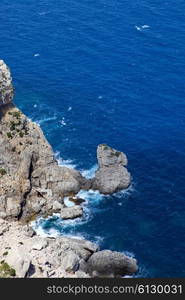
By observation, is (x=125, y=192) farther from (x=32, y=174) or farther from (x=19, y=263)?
(x=19, y=263)

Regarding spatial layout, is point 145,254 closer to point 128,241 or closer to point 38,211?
point 128,241

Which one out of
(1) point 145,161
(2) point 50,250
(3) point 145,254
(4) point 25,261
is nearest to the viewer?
(4) point 25,261

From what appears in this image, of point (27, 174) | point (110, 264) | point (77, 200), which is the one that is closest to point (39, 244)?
point (110, 264)

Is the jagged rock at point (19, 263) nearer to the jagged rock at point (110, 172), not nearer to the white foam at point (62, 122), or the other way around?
the jagged rock at point (110, 172)

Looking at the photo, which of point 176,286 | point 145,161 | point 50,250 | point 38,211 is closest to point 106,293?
point 176,286

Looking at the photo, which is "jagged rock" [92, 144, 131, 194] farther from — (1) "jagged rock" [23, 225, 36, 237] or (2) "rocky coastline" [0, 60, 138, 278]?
(1) "jagged rock" [23, 225, 36, 237]

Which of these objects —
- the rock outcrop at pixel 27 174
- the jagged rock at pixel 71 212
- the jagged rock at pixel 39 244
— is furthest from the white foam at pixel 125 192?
the jagged rock at pixel 39 244
